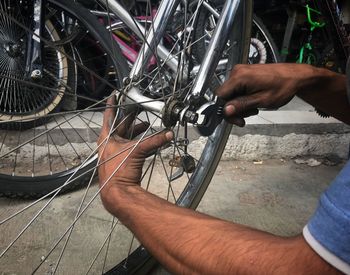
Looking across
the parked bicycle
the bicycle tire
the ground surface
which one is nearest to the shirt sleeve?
the ground surface

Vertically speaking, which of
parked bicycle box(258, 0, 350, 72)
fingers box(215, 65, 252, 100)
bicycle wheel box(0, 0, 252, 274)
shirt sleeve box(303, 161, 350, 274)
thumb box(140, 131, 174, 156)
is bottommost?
bicycle wheel box(0, 0, 252, 274)

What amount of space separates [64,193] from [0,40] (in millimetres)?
636

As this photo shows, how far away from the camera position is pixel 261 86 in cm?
82

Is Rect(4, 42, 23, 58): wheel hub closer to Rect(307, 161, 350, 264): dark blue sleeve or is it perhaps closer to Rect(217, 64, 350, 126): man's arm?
Rect(217, 64, 350, 126): man's arm

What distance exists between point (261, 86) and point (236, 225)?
0.44 meters

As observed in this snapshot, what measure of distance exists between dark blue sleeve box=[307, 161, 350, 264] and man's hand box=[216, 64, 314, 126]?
16.5 inches

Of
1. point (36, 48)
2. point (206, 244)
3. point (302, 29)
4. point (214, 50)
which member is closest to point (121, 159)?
point (206, 244)

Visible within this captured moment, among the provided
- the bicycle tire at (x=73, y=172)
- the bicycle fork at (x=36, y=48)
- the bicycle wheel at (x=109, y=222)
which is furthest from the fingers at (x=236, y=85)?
the bicycle fork at (x=36, y=48)

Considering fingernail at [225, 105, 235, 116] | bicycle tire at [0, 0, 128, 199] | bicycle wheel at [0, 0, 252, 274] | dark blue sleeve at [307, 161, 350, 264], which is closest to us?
dark blue sleeve at [307, 161, 350, 264]

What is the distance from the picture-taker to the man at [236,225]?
0.38 metres

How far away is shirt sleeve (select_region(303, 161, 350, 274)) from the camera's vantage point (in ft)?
1.18

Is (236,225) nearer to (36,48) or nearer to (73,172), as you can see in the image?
(73,172)

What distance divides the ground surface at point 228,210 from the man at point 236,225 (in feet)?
1.74

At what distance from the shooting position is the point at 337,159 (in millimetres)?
1849
